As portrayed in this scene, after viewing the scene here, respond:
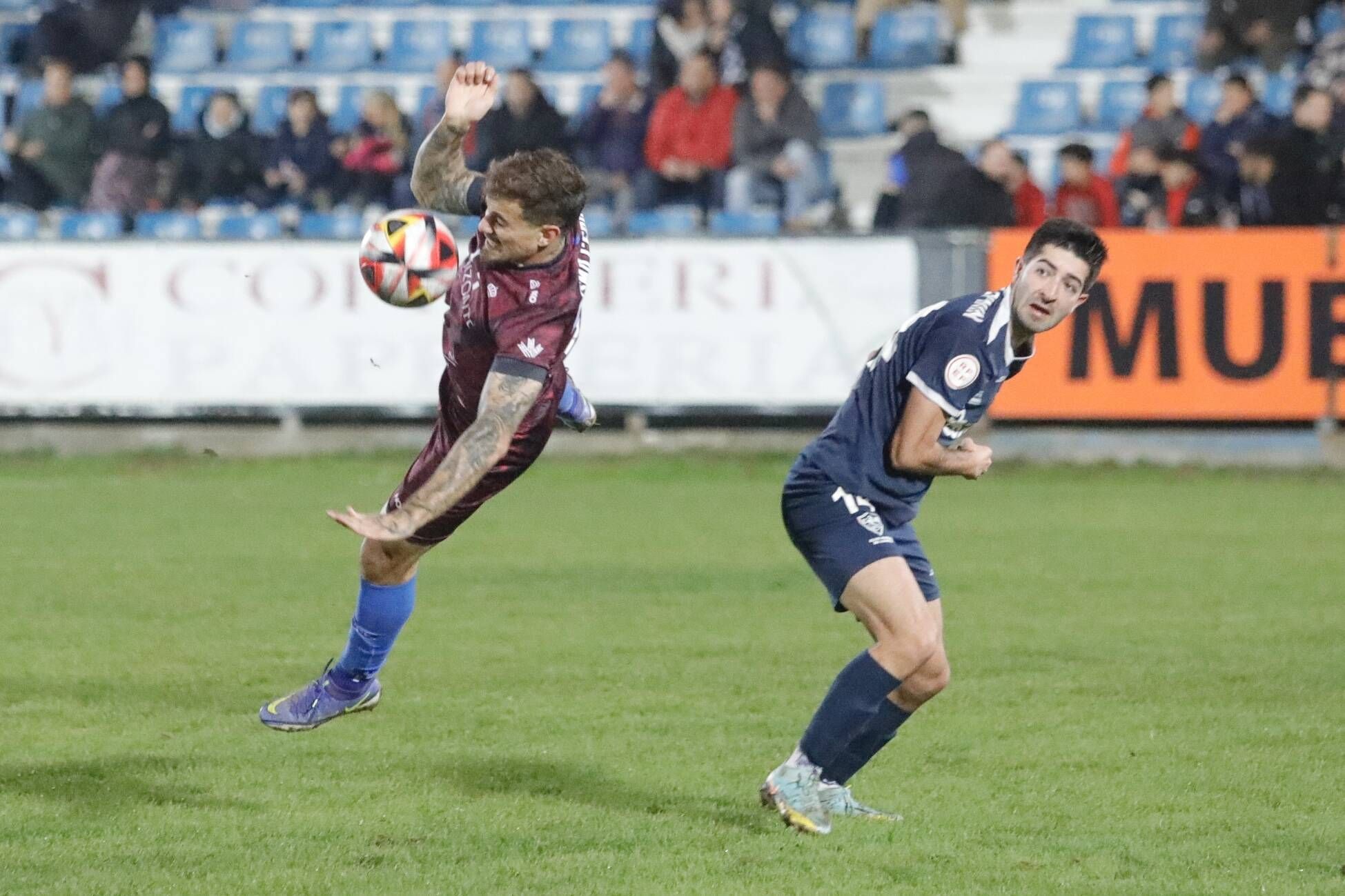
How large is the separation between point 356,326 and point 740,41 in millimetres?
4908

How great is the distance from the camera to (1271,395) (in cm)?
1581

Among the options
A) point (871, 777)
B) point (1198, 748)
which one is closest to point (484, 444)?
point (871, 777)

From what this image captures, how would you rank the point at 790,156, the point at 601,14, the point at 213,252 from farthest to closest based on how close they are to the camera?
1. the point at 601,14
2. the point at 790,156
3. the point at 213,252

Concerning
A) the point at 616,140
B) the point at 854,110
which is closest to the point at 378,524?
the point at 616,140

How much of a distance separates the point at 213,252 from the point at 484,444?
1110cm

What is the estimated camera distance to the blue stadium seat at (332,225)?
672 inches

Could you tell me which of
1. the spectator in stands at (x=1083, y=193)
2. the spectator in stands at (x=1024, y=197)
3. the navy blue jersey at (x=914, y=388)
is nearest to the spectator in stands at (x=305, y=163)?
the spectator in stands at (x=1024, y=197)

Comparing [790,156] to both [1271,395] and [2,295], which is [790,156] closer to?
[1271,395]

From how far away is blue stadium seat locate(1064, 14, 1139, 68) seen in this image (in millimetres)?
20750

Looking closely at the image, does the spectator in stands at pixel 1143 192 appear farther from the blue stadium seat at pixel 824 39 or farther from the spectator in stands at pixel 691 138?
the blue stadium seat at pixel 824 39

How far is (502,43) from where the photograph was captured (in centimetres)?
2138

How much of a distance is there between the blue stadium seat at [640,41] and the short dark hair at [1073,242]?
15.1 metres

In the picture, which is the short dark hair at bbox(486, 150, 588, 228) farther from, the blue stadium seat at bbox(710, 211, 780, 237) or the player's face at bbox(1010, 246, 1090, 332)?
the blue stadium seat at bbox(710, 211, 780, 237)

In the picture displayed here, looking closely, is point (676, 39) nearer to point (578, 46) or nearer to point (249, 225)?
point (578, 46)
